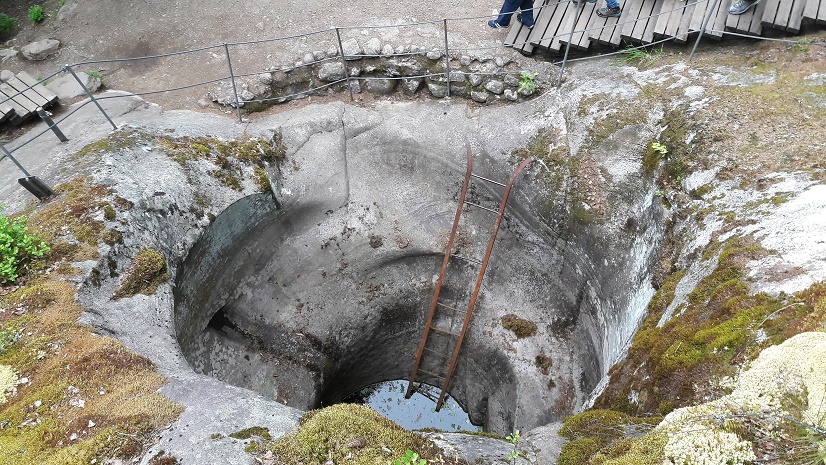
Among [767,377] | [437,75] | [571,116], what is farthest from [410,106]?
[767,377]

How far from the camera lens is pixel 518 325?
10.6 meters

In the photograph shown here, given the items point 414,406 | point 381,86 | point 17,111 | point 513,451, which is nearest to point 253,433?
point 513,451

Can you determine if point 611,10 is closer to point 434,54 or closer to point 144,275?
point 434,54

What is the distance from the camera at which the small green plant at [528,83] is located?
9.57 meters

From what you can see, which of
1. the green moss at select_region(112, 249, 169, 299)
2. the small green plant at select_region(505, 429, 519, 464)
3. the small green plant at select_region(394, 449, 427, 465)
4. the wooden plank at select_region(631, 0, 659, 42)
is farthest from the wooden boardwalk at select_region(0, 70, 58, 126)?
the wooden plank at select_region(631, 0, 659, 42)

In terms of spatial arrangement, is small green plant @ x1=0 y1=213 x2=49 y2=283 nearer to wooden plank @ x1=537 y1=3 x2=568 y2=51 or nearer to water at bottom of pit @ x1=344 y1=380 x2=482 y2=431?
water at bottom of pit @ x1=344 y1=380 x2=482 y2=431

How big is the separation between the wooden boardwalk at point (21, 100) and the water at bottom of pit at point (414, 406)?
8.99m

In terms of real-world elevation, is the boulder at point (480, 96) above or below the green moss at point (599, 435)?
above

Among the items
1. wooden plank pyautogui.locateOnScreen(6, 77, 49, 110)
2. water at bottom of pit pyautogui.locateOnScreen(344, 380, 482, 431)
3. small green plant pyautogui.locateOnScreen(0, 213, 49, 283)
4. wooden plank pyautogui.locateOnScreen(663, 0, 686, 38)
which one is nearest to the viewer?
small green plant pyautogui.locateOnScreen(0, 213, 49, 283)

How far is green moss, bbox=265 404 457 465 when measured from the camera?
4.15m

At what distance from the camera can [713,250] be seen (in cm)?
600

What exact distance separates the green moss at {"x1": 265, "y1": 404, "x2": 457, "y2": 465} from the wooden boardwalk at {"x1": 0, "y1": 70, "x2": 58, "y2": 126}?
8.53m

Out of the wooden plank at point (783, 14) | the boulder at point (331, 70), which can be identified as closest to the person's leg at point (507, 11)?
the boulder at point (331, 70)

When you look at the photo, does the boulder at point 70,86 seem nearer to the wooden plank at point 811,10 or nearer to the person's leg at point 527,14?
the person's leg at point 527,14
